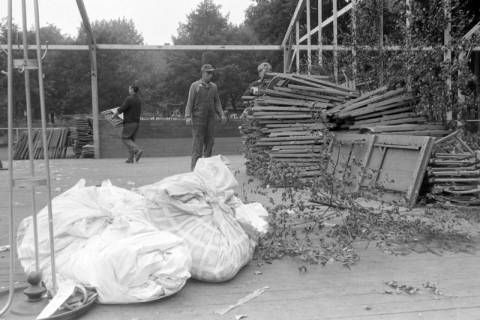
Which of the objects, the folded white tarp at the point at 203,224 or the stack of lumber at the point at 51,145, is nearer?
the folded white tarp at the point at 203,224

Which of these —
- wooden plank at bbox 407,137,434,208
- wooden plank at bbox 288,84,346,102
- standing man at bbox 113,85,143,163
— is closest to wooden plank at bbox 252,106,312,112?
wooden plank at bbox 288,84,346,102

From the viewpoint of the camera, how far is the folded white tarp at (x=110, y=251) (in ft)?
10.1

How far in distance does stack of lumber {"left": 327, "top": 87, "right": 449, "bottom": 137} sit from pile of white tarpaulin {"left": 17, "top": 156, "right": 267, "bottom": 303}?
13.1 feet

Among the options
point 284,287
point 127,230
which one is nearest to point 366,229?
point 284,287

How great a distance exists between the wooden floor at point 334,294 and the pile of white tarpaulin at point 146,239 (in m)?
0.12

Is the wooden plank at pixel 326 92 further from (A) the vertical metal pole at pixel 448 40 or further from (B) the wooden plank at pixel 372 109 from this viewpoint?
(A) the vertical metal pole at pixel 448 40

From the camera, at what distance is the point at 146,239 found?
3.30m

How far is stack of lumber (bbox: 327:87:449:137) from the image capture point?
24.6ft

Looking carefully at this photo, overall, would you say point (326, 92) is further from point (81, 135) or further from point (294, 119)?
point (81, 135)

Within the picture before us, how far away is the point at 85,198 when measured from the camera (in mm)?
3857

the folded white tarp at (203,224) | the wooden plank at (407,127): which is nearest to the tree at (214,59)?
the wooden plank at (407,127)

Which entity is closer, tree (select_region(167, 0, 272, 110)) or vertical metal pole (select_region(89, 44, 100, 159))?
vertical metal pole (select_region(89, 44, 100, 159))

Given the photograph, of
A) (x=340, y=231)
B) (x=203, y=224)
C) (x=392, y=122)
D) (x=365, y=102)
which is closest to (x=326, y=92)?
(x=365, y=102)

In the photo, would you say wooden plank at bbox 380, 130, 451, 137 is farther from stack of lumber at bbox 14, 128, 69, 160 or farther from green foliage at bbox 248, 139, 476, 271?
stack of lumber at bbox 14, 128, 69, 160
